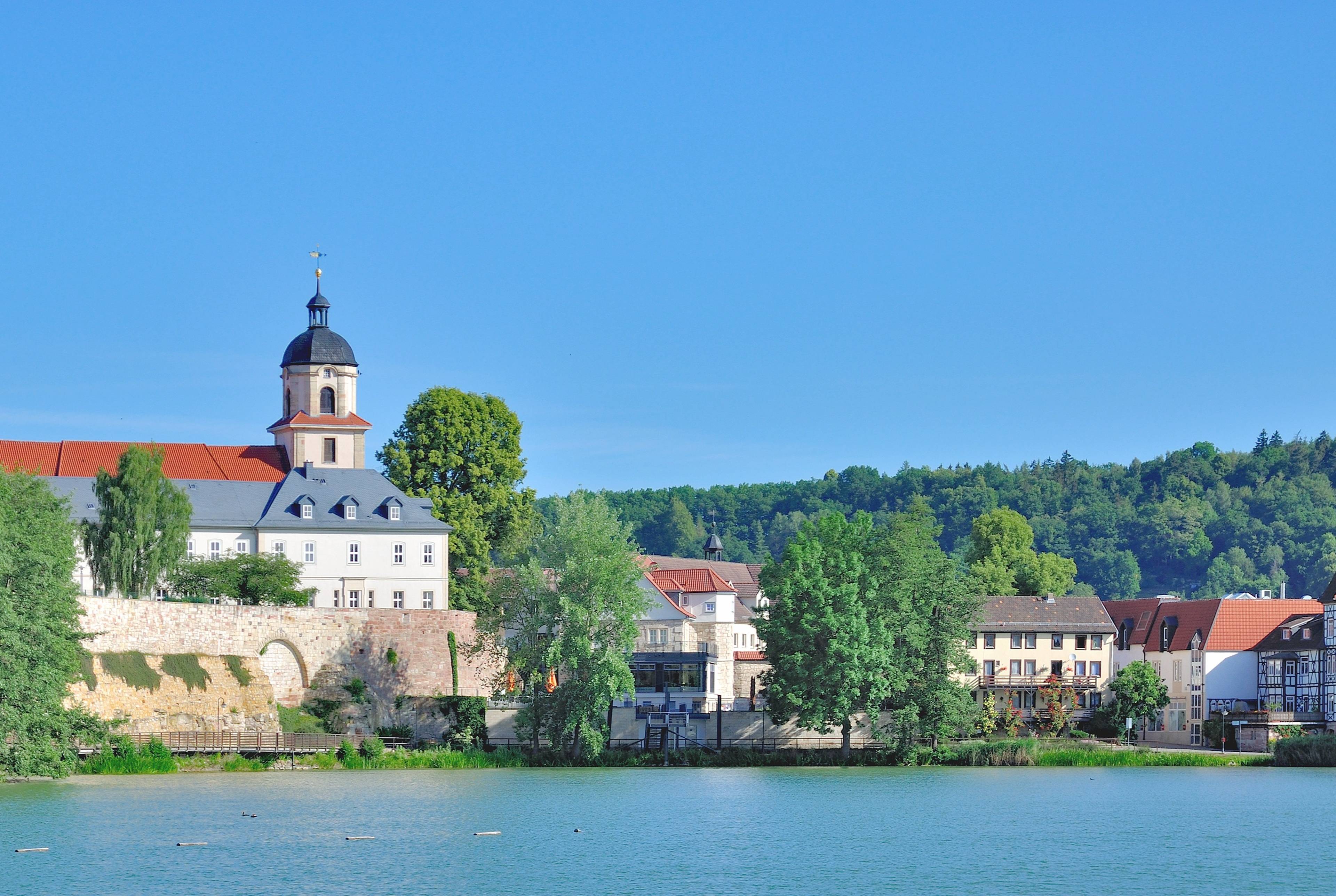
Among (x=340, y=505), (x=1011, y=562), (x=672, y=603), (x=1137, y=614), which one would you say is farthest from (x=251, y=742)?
(x=1011, y=562)

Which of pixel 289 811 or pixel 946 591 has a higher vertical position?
pixel 946 591

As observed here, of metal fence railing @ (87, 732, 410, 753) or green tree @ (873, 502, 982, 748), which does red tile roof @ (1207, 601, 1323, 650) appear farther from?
metal fence railing @ (87, 732, 410, 753)

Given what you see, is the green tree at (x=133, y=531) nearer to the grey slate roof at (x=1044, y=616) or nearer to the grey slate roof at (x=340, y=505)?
the grey slate roof at (x=340, y=505)

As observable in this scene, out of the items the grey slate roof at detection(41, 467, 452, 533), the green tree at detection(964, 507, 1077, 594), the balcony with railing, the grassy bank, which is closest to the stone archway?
the grassy bank

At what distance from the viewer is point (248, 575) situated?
7056 centimetres

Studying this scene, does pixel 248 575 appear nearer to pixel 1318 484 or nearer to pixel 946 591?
pixel 946 591

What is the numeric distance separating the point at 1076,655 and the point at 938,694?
1009 inches

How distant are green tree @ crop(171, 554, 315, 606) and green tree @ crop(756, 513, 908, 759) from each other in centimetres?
1769

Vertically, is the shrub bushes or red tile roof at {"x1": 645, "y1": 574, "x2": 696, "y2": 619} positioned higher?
red tile roof at {"x1": 645, "y1": 574, "x2": 696, "y2": 619}

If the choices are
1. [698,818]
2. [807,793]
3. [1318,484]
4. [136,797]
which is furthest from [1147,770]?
[1318,484]

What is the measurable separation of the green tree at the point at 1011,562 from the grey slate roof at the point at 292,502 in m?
34.6

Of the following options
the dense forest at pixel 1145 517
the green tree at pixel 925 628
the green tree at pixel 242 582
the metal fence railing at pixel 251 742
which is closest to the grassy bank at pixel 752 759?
the metal fence railing at pixel 251 742

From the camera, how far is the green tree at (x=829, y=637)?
66.1 m

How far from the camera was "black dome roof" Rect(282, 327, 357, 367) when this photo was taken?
3196 inches
